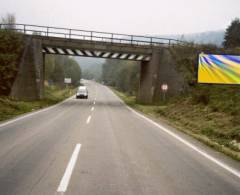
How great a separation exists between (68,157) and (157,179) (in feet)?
8.79

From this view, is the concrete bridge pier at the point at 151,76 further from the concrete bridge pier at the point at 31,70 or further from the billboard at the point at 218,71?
the billboard at the point at 218,71

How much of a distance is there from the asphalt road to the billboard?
10613 mm

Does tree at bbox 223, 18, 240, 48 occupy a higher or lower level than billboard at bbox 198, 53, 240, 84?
higher

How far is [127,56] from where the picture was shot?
36.5 meters

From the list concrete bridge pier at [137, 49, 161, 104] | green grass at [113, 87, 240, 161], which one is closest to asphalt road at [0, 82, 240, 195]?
green grass at [113, 87, 240, 161]

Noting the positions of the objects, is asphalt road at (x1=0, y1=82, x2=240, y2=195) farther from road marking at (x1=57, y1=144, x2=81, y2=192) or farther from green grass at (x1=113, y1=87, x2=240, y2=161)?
green grass at (x1=113, y1=87, x2=240, y2=161)

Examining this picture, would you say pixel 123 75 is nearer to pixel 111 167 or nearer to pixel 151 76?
pixel 151 76

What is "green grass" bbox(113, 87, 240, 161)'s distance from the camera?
1041 centimetres

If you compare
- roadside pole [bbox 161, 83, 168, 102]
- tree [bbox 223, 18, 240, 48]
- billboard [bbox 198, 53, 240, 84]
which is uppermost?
tree [bbox 223, 18, 240, 48]

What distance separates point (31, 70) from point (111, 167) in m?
28.2

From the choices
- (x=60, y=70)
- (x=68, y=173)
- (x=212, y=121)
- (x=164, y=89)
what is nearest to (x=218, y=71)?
(x=212, y=121)

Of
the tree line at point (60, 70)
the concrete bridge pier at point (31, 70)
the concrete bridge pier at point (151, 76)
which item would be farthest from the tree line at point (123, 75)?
the concrete bridge pier at point (31, 70)

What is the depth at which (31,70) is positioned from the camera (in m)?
32.4

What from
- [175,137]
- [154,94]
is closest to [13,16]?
[154,94]
